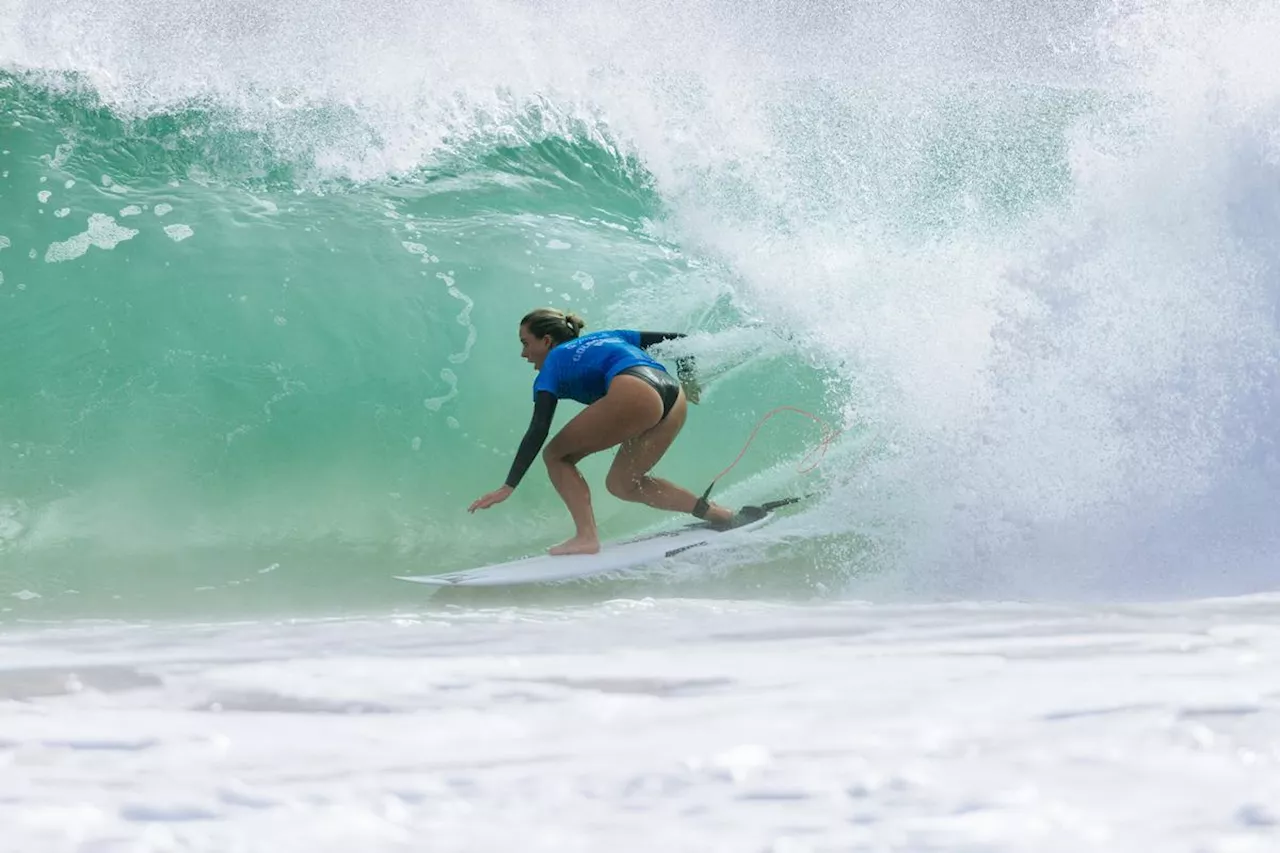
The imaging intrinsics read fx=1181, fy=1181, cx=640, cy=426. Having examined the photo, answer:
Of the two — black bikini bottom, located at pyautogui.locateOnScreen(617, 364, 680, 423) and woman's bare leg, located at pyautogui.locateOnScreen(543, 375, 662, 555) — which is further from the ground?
black bikini bottom, located at pyautogui.locateOnScreen(617, 364, 680, 423)

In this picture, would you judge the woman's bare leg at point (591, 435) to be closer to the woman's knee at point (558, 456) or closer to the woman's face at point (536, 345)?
the woman's knee at point (558, 456)

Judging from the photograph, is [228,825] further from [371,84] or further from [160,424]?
[371,84]

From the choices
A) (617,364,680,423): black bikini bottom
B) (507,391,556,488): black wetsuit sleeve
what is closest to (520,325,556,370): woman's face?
(507,391,556,488): black wetsuit sleeve

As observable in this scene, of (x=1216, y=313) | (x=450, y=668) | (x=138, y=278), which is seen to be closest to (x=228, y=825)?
(x=450, y=668)

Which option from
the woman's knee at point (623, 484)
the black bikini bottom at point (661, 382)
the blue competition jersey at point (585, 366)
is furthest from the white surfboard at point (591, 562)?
the blue competition jersey at point (585, 366)

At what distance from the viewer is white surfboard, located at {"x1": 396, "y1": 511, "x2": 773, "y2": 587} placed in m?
4.48

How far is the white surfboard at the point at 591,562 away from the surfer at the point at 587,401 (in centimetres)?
6

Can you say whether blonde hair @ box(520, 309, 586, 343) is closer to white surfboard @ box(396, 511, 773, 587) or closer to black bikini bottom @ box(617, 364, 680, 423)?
black bikini bottom @ box(617, 364, 680, 423)

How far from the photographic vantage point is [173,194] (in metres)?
7.09

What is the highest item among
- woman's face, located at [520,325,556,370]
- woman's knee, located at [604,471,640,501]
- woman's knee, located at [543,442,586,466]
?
woman's face, located at [520,325,556,370]

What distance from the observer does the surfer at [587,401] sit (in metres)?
4.60

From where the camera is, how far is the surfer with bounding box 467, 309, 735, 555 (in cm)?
460

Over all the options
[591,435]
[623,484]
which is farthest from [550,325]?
[623,484]

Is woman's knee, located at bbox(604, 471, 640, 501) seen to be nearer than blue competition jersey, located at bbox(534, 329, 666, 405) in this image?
No
